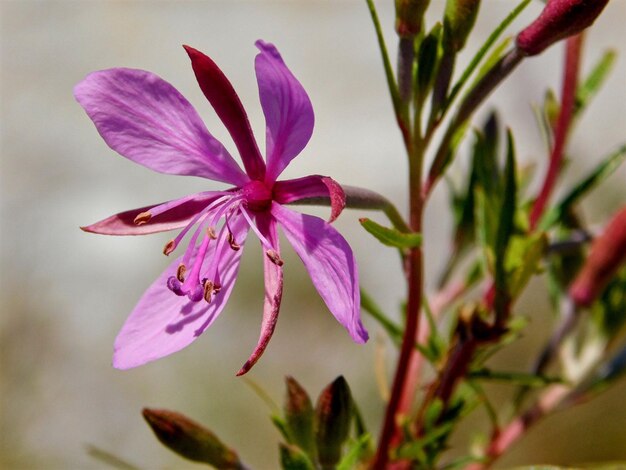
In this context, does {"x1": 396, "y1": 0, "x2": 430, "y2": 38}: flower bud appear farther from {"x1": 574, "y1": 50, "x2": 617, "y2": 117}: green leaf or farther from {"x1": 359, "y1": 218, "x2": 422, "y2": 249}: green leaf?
{"x1": 574, "y1": 50, "x2": 617, "y2": 117}: green leaf

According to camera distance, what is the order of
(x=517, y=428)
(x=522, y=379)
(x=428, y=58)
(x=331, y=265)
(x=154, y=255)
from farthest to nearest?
(x=154, y=255) → (x=517, y=428) → (x=522, y=379) → (x=428, y=58) → (x=331, y=265)

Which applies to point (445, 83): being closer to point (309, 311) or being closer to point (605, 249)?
point (605, 249)

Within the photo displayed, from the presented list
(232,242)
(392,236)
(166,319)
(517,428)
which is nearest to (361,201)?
(392,236)

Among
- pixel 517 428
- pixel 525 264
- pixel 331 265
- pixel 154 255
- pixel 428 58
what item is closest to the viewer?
pixel 331 265

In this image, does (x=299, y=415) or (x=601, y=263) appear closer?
(x=299, y=415)

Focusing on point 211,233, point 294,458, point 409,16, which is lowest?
point 294,458

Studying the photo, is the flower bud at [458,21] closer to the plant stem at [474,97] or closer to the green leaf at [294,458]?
the plant stem at [474,97]

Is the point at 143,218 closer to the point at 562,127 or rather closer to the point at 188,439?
the point at 188,439

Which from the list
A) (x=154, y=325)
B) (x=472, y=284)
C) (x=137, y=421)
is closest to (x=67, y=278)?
(x=137, y=421)

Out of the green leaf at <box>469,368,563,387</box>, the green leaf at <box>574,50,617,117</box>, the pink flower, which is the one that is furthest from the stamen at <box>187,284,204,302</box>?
the green leaf at <box>574,50,617,117</box>
